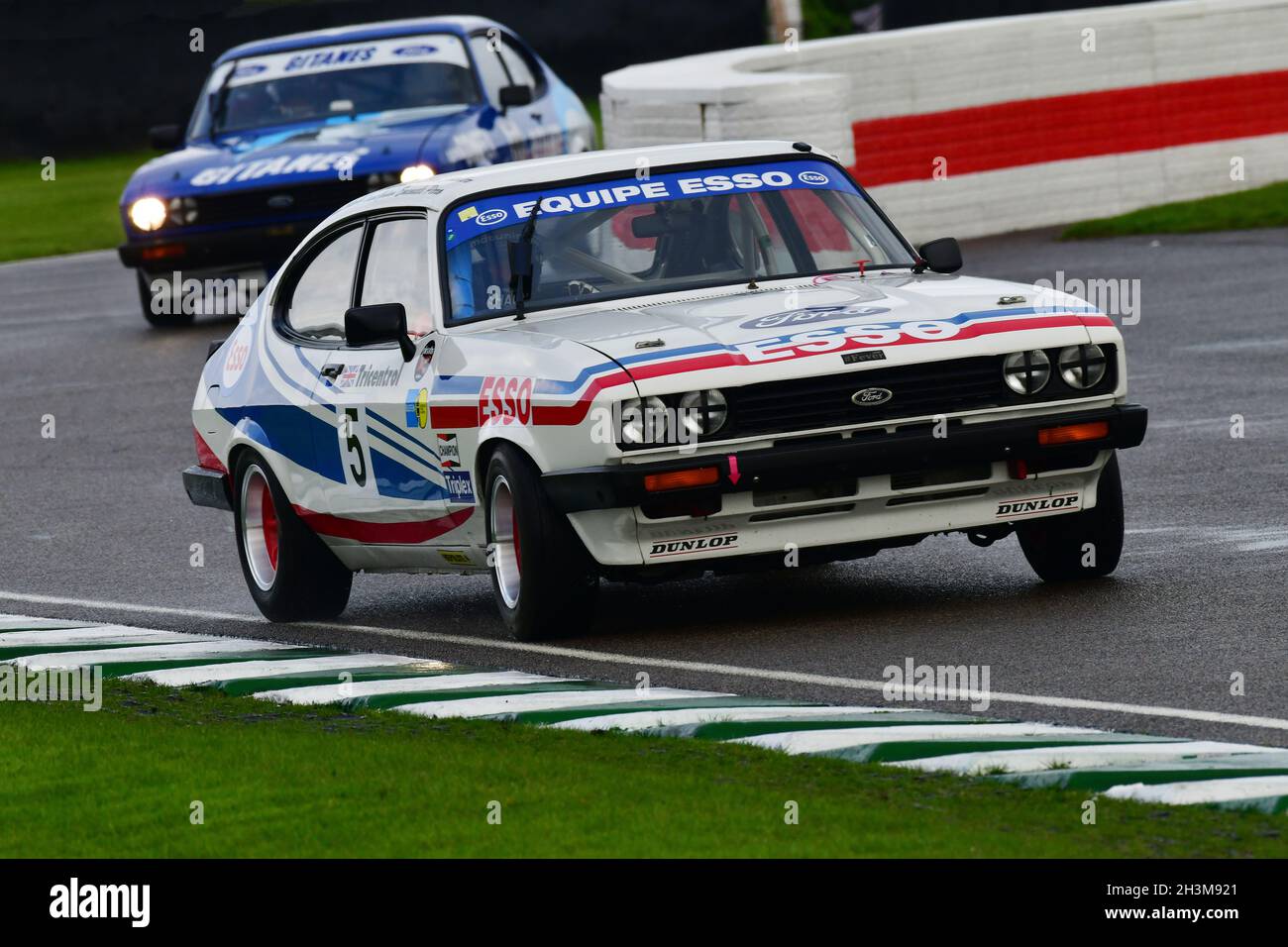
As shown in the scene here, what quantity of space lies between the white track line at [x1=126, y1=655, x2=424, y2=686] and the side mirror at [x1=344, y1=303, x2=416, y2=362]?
1.11 m

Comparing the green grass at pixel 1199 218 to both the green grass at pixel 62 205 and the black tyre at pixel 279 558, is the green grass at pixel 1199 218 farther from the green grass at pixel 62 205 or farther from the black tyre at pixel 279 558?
the green grass at pixel 62 205

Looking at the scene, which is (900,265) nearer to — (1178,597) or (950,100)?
(1178,597)

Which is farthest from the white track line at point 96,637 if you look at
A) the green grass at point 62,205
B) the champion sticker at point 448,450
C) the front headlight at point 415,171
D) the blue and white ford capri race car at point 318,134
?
the green grass at point 62,205

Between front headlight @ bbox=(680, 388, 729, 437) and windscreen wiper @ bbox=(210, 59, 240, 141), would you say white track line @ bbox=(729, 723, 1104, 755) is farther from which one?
windscreen wiper @ bbox=(210, 59, 240, 141)

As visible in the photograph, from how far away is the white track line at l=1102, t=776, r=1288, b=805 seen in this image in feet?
19.7

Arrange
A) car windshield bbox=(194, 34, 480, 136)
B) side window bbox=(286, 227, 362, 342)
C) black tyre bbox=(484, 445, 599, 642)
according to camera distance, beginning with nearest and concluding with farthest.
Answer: black tyre bbox=(484, 445, 599, 642)
side window bbox=(286, 227, 362, 342)
car windshield bbox=(194, 34, 480, 136)

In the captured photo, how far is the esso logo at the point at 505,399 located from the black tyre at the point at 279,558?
5.15 feet

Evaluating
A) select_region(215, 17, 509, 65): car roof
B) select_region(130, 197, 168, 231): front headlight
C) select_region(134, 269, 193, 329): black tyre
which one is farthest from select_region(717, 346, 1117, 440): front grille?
select_region(134, 269, 193, 329): black tyre

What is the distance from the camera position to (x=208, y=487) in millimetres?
10797

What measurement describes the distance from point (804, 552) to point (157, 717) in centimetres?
208

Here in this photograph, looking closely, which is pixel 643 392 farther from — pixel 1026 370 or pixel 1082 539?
pixel 1082 539

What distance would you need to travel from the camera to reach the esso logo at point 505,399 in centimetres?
863

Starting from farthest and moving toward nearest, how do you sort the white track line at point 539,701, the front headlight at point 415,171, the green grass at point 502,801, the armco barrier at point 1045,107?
the armco barrier at point 1045,107 < the front headlight at point 415,171 < the white track line at point 539,701 < the green grass at point 502,801
